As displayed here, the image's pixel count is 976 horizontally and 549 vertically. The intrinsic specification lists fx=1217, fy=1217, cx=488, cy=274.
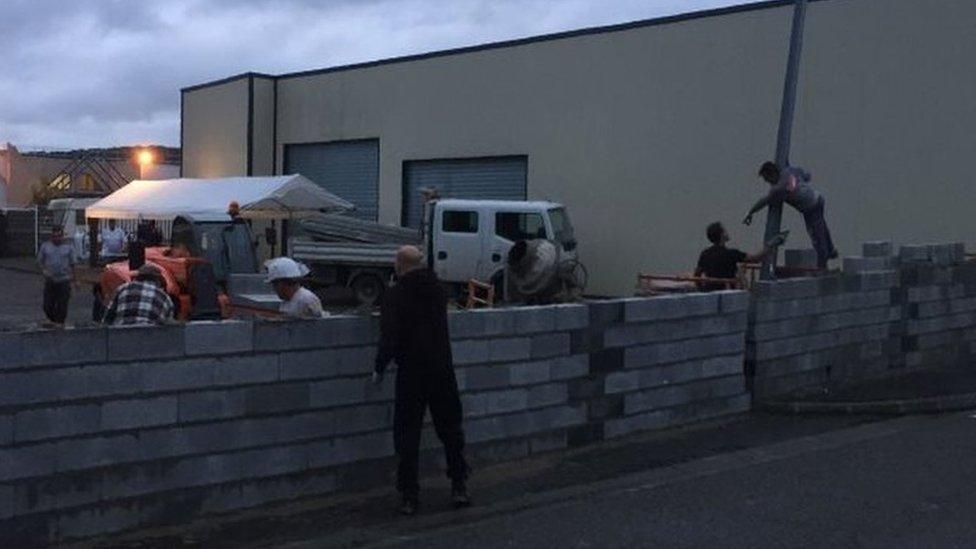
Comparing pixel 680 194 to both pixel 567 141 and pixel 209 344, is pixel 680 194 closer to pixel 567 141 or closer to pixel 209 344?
pixel 567 141

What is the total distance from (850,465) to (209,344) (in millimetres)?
5195

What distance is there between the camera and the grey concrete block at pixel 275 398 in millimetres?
7914

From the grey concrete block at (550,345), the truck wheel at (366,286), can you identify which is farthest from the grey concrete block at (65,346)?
the truck wheel at (366,286)

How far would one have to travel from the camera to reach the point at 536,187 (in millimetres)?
29625

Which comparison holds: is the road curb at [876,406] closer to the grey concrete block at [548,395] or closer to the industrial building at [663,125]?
the grey concrete block at [548,395]

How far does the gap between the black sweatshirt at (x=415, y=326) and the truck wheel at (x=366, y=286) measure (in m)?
18.1

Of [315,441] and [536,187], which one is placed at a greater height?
[536,187]

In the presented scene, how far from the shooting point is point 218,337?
7.68 meters

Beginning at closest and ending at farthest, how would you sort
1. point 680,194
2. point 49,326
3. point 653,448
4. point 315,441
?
point 49,326 < point 315,441 < point 653,448 < point 680,194

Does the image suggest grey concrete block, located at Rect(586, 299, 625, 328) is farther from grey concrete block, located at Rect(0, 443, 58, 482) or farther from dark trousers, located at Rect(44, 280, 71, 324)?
dark trousers, located at Rect(44, 280, 71, 324)

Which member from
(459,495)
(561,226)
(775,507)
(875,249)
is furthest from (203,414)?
(561,226)

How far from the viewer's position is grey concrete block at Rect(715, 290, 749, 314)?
38.5 feet

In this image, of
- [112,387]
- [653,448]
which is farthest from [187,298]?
[112,387]

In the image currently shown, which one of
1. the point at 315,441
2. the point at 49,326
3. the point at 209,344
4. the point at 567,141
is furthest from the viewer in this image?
the point at 567,141
